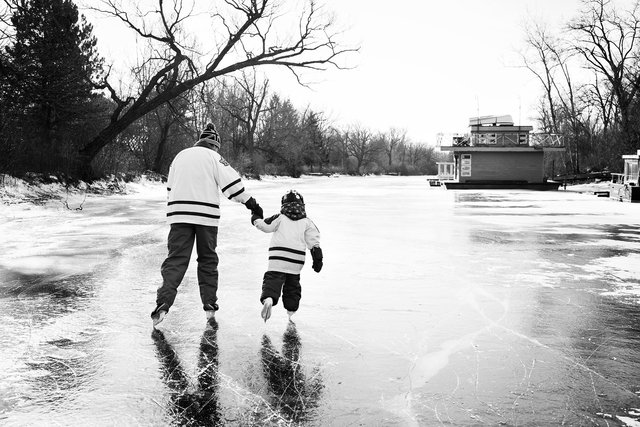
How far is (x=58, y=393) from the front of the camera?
3.46 meters

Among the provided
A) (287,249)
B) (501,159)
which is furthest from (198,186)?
(501,159)

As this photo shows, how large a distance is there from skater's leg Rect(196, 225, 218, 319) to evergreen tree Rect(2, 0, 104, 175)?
18068mm

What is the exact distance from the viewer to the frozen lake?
327 cm

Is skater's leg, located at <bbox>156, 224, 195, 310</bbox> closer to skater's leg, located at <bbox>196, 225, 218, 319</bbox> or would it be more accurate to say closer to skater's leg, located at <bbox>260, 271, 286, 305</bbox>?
skater's leg, located at <bbox>196, 225, 218, 319</bbox>

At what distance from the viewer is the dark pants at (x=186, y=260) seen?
5.07m

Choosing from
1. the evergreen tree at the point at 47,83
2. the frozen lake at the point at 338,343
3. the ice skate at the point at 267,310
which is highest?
the evergreen tree at the point at 47,83

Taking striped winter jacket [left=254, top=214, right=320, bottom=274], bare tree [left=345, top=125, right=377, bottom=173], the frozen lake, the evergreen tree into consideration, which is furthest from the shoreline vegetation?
bare tree [left=345, top=125, right=377, bottom=173]

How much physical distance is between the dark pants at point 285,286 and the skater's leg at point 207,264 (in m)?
0.49

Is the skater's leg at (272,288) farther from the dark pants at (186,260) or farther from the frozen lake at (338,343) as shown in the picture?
the dark pants at (186,260)

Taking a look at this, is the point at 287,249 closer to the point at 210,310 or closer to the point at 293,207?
the point at 293,207

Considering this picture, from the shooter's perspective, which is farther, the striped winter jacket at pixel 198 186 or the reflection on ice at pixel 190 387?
the striped winter jacket at pixel 198 186

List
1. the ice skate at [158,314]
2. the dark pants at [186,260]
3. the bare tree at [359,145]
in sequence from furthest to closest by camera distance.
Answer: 1. the bare tree at [359,145]
2. the dark pants at [186,260]
3. the ice skate at [158,314]

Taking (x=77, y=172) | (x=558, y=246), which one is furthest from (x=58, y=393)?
(x=77, y=172)

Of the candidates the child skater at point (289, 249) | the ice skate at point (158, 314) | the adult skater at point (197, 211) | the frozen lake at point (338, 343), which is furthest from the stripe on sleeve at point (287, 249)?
the ice skate at point (158, 314)
